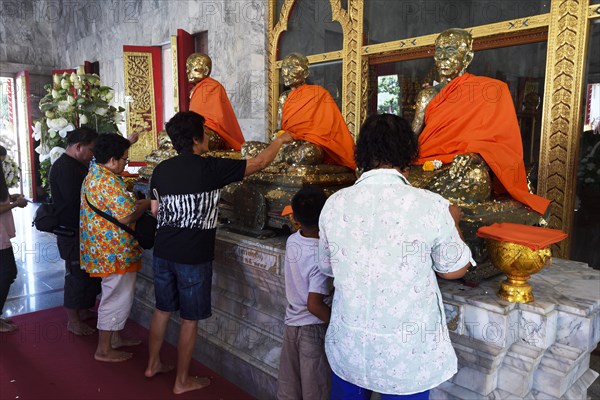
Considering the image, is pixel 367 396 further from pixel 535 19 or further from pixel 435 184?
pixel 535 19

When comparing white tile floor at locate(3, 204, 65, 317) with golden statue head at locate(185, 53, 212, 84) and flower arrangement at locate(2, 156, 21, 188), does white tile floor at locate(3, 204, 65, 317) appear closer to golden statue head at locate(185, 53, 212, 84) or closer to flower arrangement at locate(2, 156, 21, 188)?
flower arrangement at locate(2, 156, 21, 188)

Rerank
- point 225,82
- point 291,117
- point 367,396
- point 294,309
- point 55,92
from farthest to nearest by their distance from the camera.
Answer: point 225,82
point 55,92
point 291,117
point 294,309
point 367,396

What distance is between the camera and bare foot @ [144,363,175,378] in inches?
104

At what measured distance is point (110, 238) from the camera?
8.93ft

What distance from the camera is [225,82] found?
22.0 ft

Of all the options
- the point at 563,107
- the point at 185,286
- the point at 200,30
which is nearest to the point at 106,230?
the point at 185,286

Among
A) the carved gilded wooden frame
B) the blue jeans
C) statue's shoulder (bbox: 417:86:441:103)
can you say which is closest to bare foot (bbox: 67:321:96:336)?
the blue jeans

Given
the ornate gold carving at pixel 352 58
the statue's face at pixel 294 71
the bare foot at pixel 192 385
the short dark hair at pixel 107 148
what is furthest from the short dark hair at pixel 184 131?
the ornate gold carving at pixel 352 58

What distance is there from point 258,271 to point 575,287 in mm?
1544

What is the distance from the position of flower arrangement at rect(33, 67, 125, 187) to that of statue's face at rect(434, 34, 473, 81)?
2.76m

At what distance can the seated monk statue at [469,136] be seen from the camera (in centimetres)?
229

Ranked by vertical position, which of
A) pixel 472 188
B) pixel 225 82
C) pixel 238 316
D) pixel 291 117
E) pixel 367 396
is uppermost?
pixel 225 82

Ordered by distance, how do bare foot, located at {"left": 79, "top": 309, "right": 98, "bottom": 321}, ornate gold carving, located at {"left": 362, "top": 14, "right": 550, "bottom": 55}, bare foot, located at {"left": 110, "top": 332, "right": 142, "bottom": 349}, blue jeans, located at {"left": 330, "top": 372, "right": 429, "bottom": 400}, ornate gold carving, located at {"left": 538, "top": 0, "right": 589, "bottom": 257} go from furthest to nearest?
ornate gold carving, located at {"left": 362, "top": 14, "right": 550, "bottom": 55}
ornate gold carving, located at {"left": 538, "top": 0, "right": 589, "bottom": 257}
bare foot, located at {"left": 79, "top": 309, "right": 98, "bottom": 321}
bare foot, located at {"left": 110, "top": 332, "right": 142, "bottom": 349}
blue jeans, located at {"left": 330, "top": 372, "right": 429, "bottom": 400}

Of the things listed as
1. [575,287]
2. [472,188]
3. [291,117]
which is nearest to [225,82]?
[291,117]
